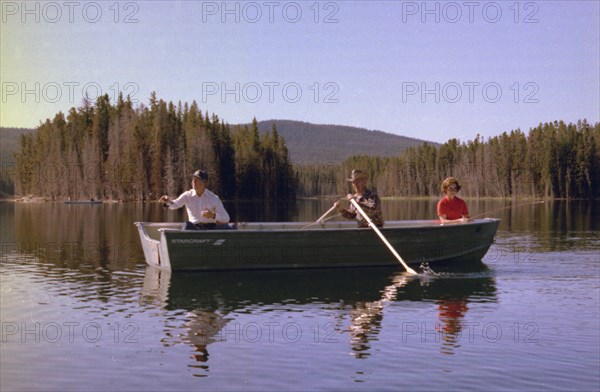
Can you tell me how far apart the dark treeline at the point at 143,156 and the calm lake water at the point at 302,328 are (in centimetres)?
8280

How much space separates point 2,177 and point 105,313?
194 metres

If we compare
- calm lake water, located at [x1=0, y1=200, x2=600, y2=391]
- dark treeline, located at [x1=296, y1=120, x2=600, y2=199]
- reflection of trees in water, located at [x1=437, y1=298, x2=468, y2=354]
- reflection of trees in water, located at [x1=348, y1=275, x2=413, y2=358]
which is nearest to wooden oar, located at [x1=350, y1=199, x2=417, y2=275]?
calm lake water, located at [x1=0, y1=200, x2=600, y2=391]

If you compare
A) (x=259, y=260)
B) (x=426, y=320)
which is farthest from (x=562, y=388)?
(x=259, y=260)

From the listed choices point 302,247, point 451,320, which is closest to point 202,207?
point 302,247

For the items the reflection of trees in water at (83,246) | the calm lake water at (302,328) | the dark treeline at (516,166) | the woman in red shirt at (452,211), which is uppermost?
the dark treeline at (516,166)

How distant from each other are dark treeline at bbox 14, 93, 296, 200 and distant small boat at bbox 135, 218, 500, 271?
81.0 m

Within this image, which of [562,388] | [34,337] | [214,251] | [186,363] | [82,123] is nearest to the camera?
[562,388]

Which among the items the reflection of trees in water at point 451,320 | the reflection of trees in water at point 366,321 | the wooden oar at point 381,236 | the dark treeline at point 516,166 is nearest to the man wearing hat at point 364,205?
the wooden oar at point 381,236

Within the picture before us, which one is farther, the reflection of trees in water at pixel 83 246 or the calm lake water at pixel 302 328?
the reflection of trees in water at pixel 83 246

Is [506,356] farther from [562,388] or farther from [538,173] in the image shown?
[538,173]

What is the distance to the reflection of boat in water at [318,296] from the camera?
1050cm

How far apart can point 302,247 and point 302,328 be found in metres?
6.60

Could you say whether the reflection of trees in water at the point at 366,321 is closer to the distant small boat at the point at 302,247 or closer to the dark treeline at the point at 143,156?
the distant small boat at the point at 302,247

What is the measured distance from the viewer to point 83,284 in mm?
15188
